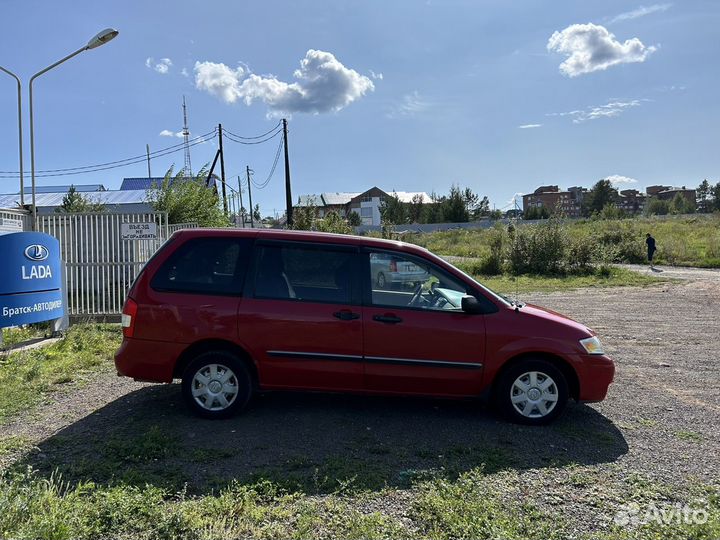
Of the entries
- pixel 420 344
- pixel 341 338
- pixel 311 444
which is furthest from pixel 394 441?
pixel 341 338

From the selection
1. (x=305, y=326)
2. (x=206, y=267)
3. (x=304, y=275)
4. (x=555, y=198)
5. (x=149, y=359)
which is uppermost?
(x=555, y=198)

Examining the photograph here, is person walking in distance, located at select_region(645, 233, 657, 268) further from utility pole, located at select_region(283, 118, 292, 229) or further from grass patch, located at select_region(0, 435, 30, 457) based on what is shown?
grass patch, located at select_region(0, 435, 30, 457)

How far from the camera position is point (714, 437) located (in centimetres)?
455

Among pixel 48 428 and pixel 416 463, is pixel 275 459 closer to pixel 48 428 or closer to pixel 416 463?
pixel 416 463

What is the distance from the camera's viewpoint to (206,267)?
4.93m

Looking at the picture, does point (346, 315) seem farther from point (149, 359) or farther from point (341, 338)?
point (149, 359)

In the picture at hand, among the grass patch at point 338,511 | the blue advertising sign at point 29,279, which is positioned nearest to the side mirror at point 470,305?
the grass patch at point 338,511

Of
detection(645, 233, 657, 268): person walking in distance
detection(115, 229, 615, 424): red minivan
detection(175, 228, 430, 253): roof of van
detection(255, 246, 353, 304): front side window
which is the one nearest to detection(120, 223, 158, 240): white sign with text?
detection(175, 228, 430, 253): roof of van

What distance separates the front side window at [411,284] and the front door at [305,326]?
0.77ft

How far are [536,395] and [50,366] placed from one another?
240 inches

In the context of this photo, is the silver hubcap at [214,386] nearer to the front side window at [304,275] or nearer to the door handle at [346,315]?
the front side window at [304,275]

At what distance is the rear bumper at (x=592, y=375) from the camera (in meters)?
4.76

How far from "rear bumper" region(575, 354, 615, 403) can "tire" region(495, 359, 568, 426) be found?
18cm

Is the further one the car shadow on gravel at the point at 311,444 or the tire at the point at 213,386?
the tire at the point at 213,386
